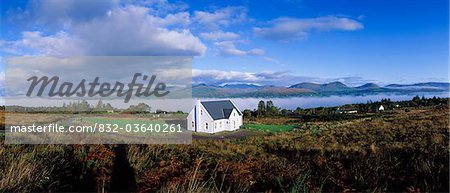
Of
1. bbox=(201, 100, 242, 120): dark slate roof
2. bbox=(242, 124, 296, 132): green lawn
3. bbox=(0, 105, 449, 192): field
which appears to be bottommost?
bbox=(242, 124, 296, 132): green lawn

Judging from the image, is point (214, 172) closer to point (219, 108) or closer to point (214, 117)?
point (214, 117)

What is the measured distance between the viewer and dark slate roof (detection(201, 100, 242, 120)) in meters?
26.6

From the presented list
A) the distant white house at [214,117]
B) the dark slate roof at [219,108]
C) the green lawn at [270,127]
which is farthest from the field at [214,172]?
the dark slate roof at [219,108]

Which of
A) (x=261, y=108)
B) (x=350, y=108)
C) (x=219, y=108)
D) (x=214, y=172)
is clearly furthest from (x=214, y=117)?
(x=214, y=172)

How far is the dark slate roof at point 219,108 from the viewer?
26.6 meters

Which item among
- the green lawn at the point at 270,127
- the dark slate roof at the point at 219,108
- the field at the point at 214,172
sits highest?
the dark slate roof at the point at 219,108

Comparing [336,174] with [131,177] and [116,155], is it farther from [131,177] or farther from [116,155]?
[116,155]

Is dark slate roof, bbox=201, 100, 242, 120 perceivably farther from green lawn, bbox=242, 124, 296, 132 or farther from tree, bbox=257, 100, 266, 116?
tree, bbox=257, 100, 266, 116

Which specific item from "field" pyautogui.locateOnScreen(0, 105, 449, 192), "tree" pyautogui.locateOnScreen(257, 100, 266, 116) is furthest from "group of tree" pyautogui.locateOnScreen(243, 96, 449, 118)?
"field" pyautogui.locateOnScreen(0, 105, 449, 192)

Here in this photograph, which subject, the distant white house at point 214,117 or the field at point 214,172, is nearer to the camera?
the field at point 214,172

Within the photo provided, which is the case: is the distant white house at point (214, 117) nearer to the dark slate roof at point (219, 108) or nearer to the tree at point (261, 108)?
the dark slate roof at point (219, 108)

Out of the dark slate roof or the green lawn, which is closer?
the green lawn

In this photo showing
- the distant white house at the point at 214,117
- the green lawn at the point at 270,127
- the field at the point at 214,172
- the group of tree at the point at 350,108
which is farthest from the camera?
the distant white house at the point at 214,117

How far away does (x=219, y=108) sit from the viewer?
2734cm
